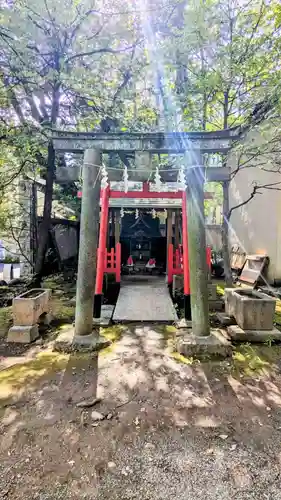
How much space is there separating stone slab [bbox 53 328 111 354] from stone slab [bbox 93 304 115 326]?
0.99 metres

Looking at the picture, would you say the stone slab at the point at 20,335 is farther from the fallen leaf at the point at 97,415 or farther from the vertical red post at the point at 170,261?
the vertical red post at the point at 170,261

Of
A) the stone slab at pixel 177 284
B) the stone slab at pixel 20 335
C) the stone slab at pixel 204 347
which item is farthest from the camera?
the stone slab at pixel 177 284

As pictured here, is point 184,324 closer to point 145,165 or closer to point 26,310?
point 26,310

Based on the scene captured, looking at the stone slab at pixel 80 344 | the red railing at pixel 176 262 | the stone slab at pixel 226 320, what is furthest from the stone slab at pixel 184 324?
the red railing at pixel 176 262

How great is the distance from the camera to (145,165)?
4125mm

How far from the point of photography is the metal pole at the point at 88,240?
4.14 metres

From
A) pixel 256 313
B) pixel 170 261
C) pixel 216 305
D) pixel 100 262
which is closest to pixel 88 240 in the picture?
pixel 100 262

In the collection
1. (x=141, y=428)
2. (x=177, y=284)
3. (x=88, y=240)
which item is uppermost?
(x=88, y=240)

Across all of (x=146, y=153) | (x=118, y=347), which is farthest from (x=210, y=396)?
(x=146, y=153)

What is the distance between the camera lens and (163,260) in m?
12.7

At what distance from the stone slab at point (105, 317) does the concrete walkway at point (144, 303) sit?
112 mm

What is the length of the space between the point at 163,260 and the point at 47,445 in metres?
10.6

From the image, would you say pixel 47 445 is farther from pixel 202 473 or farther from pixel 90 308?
pixel 90 308

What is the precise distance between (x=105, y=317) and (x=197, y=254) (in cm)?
247
